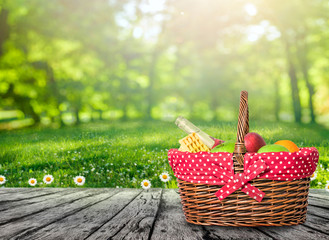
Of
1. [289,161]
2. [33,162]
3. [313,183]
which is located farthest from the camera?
[33,162]

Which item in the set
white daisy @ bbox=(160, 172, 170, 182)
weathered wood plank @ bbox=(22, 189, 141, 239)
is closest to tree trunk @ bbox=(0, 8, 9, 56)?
white daisy @ bbox=(160, 172, 170, 182)

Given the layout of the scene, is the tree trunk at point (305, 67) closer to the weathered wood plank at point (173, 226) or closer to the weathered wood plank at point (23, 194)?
the weathered wood plank at point (173, 226)

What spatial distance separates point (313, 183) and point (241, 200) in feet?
6.87

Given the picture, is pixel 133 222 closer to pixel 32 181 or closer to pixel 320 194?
pixel 320 194

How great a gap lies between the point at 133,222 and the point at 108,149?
1.82m

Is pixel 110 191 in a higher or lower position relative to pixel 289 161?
lower

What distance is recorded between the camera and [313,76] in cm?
363

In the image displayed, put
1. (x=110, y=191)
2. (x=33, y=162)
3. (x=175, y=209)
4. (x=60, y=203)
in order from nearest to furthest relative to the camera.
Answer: (x=175, y=209)
(x=60, y=203)
(x=110, y=191)
(x=33, y=162)

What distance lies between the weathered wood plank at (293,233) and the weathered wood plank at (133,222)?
22.6 inches

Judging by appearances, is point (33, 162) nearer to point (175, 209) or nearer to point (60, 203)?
point (60, 203)

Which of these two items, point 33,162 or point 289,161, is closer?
point 289,161

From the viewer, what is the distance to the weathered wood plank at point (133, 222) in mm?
1572

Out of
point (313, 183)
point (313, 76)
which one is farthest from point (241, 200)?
point (313, 76)

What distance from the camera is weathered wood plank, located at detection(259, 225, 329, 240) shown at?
149 cm
